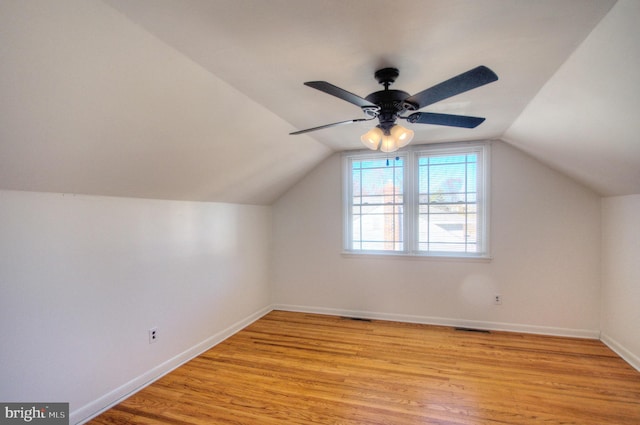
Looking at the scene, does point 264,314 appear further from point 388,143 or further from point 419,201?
point 388,143

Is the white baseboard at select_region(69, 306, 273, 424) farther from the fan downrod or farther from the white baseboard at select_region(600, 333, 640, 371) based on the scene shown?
the white baseboard at select_region(600, 333, 640, 371)

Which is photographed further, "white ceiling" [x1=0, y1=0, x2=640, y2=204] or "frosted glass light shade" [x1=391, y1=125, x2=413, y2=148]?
"frosted glass light shade" [x1=391, y1=125, x2=413, y2=148]

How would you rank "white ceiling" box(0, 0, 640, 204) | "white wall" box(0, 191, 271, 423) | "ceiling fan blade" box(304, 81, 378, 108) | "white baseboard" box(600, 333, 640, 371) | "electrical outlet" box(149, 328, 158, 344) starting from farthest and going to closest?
"white baseboard" box(600, 333, 640, 371) → "electrical outlet" box(149, 328, 158, 344) → "white wall" box(0, 191, 271, 423) → "ceiling fan blade" box(304, 81, 378, 108) → "white ceiling" box(0, 0, 640, 204)

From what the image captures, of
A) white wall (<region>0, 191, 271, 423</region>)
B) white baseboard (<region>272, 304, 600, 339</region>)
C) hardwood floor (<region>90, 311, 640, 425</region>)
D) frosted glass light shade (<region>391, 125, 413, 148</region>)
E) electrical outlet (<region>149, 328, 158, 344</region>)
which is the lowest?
hardwood floor (<region>90, 311, 640, 425</region>)

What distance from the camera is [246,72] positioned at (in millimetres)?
1978

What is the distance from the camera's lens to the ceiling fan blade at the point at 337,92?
151 cm

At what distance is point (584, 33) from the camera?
4.96ft

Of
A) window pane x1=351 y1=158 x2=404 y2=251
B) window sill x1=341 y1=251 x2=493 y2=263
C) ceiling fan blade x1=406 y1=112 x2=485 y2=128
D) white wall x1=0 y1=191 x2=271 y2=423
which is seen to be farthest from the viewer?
window pane x1=351 y1=158 x2=404 y2=251

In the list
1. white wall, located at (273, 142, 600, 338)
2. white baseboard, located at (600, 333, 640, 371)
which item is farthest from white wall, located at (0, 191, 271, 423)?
white baseboard, located at (600, 333, 640, 371)

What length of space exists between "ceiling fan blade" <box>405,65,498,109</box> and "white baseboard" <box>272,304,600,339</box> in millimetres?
3015

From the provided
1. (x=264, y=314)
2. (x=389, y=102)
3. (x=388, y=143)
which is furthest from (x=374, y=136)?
(x=264, y=314)

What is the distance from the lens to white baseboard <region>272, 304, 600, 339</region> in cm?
346

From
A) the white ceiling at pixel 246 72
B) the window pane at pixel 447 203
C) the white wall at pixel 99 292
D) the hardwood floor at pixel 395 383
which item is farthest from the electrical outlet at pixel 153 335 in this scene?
the window pane at pixel 447 203

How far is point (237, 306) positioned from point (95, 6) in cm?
325
